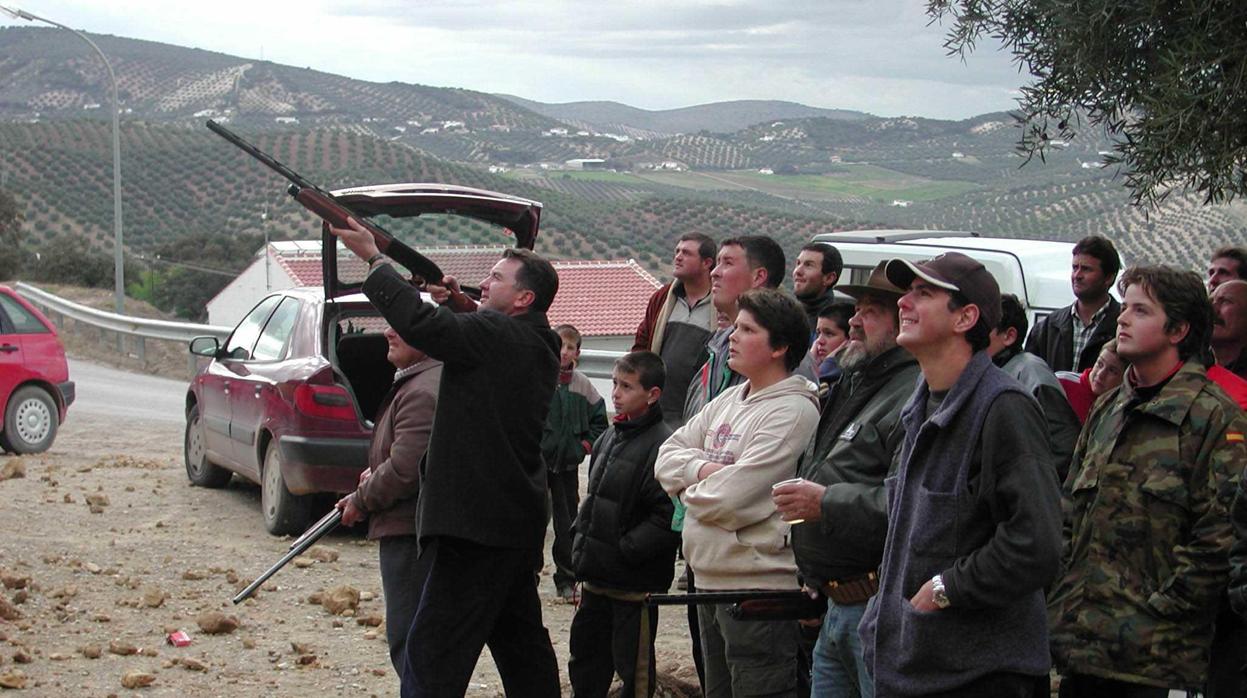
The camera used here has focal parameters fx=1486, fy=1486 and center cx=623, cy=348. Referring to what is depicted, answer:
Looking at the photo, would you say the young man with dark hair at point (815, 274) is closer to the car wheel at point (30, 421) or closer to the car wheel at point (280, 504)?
the car wheel at point (280, 504)

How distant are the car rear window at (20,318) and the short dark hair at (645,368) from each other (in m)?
9.60

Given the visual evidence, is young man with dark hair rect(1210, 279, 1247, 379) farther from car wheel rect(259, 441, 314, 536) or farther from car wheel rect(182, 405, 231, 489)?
car wheel rect(182, 405, 231, 489)

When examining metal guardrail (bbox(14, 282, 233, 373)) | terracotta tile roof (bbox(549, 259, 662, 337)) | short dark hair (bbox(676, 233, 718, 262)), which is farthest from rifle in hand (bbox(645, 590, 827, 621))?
terracotta tile roof (bbox(549, 259, 662, 337))

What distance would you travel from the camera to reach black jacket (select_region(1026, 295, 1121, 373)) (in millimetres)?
6809

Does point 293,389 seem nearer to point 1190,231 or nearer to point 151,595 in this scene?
point 151,595

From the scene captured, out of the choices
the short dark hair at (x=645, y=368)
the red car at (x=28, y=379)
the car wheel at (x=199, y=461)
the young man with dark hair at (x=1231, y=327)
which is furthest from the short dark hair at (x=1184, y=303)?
the red car at (x=28, y=379)

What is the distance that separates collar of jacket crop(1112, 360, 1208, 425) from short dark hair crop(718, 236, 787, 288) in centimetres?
272

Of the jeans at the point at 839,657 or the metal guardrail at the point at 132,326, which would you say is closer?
the jeans at the point at 839,657

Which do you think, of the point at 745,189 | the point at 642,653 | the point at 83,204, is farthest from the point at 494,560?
the point at 83,204

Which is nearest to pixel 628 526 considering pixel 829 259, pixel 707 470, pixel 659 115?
pixel 707 470

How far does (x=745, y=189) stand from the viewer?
70188 mm

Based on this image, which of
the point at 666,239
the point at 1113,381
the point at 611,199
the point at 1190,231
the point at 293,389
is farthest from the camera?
the point at 611,199

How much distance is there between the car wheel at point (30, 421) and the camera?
14.0 m

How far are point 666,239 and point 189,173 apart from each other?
101 ft
